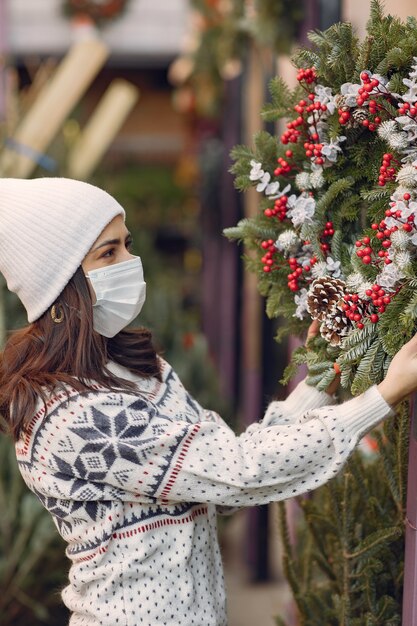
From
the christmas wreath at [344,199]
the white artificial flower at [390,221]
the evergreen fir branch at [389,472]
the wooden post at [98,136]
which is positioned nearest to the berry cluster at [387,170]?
the christmas wreath at [344,199]

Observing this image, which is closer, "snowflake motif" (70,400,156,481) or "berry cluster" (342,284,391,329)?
"berry cluster" (342,284,391,329)

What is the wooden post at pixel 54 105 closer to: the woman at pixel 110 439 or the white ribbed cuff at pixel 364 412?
the woman at pixel 110 439

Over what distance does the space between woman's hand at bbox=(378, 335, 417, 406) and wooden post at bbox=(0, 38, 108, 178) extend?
3.27 m

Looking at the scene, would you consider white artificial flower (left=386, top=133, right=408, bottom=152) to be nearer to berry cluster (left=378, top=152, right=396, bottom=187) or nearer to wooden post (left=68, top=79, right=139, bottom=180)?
berry cluster (left=378, top=152, right=396, bottom=187)

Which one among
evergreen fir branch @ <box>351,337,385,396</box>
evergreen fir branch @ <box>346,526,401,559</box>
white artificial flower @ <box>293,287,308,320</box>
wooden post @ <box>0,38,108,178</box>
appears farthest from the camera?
wooden post @ <box>0,38,108,178</box>

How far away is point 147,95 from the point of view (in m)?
11.4

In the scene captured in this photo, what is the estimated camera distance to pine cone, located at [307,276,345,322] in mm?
1828

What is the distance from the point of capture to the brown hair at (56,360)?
6.40ft

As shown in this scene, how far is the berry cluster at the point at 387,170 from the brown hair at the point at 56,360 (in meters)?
0.67

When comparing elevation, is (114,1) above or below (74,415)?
above

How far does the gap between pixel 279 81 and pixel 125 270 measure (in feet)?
1.79

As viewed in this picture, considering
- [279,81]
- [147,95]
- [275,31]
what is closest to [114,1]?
[147,95]

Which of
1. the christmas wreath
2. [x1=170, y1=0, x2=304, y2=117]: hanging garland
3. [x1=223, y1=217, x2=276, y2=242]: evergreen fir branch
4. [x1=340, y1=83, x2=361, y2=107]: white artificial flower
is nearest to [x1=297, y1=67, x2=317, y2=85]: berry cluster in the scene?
the christmas wreath

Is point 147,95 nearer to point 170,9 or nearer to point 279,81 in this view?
point 170,9
